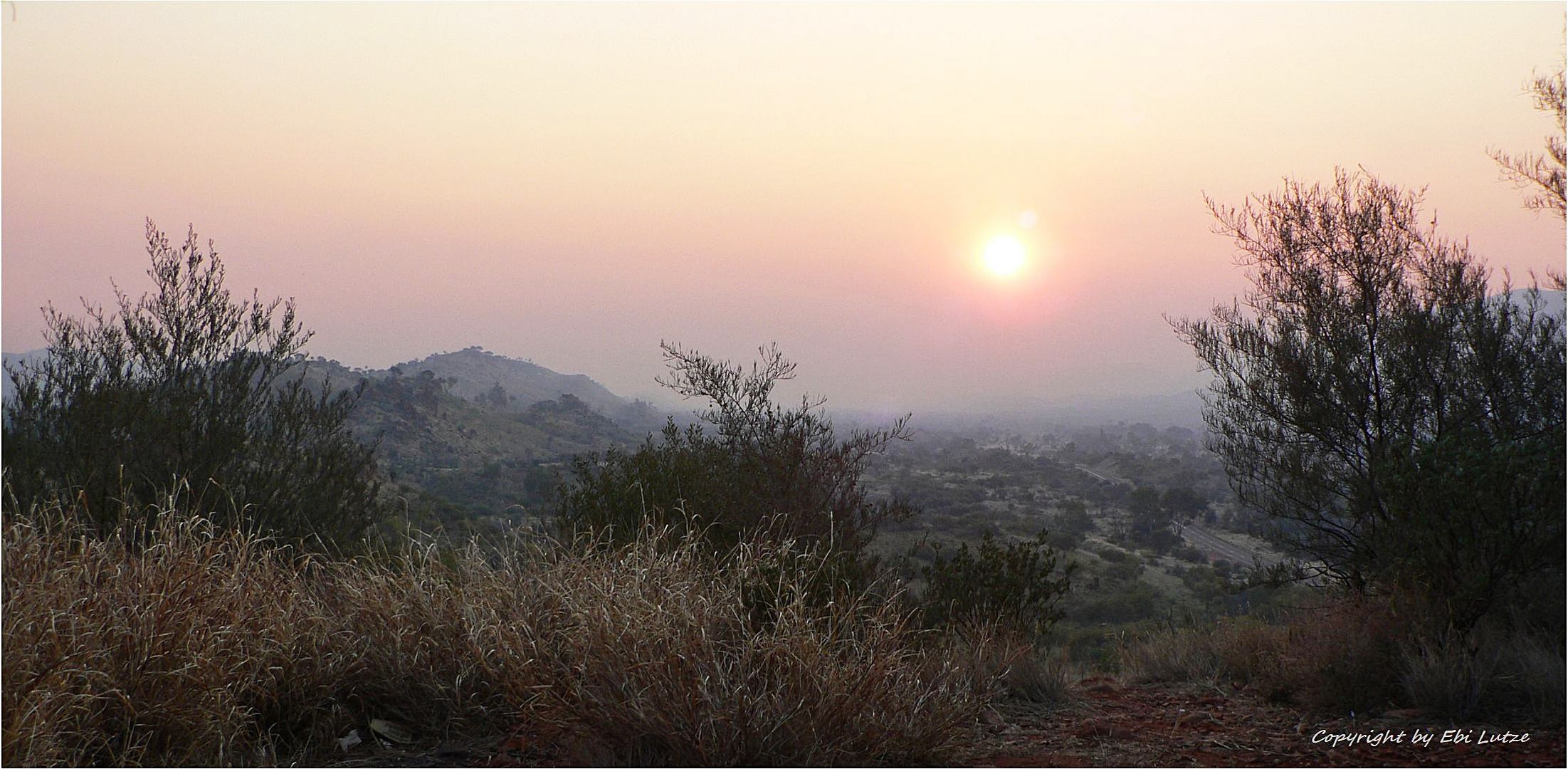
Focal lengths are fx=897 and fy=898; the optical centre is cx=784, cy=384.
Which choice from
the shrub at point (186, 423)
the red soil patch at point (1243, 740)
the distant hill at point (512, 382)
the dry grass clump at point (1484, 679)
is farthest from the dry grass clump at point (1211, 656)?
the distant hill at point (512, 382)

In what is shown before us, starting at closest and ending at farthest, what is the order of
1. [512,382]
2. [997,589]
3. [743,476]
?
[997,589] < [743,476] < [512,382]

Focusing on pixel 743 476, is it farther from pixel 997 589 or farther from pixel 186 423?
pixel 186 423

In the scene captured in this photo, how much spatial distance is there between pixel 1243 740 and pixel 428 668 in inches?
180

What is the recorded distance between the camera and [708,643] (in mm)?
4539

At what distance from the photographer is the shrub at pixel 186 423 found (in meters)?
10.6

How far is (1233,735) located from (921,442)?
91010 millimetres

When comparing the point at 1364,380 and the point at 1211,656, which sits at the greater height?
the point at 1364,380

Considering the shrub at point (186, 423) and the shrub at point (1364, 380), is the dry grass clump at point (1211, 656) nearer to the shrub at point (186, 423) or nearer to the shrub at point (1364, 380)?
the shrub at point (1364, 380)

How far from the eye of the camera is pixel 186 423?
11.2 meters

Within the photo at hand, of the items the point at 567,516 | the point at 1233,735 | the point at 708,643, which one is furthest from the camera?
the point at 567,516

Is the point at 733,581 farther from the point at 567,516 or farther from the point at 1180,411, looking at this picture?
the point at 1180,411

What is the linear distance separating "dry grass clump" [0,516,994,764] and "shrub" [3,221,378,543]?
623 centimetres

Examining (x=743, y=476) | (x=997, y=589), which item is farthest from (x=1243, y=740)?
(x=743, y=476)

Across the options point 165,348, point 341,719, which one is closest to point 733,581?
point 341,719
